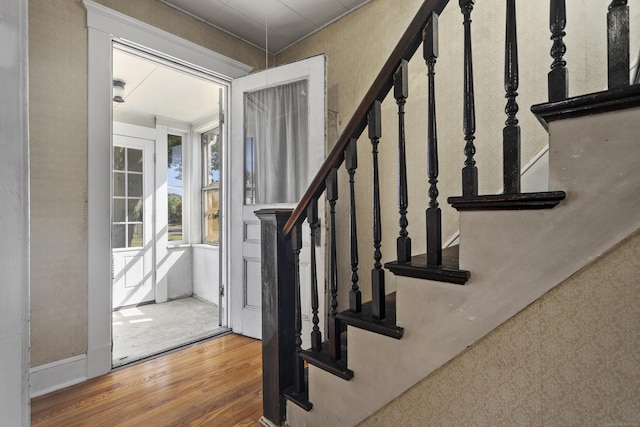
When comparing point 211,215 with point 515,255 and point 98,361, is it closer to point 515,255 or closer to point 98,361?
point 98,361

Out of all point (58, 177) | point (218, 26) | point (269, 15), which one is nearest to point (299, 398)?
point (58, 177)

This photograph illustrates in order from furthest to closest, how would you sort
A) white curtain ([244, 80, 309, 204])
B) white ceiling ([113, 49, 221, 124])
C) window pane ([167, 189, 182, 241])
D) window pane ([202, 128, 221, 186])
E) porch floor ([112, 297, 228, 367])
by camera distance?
window pane ([202, 128, 221, 186]), window pane ([167, 189, 182, 241]), white ceiling ([113, 49, 221, 124]), white curtain ([244, 80, 309, 204]), porch floor ([112, 297, 228, 367])

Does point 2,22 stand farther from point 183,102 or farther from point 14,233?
point 183,102

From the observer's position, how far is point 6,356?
2.68 ft

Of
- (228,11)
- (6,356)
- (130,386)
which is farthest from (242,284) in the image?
(228,11)

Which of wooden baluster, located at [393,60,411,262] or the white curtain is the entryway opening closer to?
the white curtain

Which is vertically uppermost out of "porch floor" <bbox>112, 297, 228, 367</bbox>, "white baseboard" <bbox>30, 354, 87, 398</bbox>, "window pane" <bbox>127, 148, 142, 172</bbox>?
"window pane" <bbox>127, 148, 142, 172</bbox>

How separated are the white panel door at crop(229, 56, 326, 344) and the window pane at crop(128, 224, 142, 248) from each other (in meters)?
2.02

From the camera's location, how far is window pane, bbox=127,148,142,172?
4113 mm

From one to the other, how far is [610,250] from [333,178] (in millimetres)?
936

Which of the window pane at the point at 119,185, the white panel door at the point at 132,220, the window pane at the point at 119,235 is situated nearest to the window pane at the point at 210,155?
the white panel door at the point at 132,220

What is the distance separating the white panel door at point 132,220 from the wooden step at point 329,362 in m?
3.51

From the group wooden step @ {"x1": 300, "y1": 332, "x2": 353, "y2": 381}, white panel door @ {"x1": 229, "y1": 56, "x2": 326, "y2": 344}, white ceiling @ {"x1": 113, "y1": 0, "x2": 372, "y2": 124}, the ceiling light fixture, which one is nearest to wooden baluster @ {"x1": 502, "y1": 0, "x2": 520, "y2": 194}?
wooden step @ {"x1": 300, "y1": 332, "x2": 353, "y2": 381}

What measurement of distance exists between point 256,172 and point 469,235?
7.42ft
